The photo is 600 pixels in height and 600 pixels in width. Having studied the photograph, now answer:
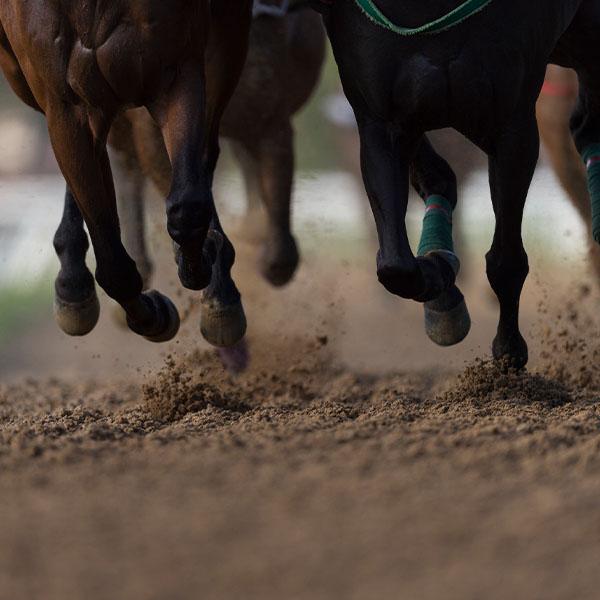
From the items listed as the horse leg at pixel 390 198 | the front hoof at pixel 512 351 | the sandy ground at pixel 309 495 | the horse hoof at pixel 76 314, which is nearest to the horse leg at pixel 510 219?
the front hoof at pixel 512 351

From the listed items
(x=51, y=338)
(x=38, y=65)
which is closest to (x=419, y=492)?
(x=38, y=65)

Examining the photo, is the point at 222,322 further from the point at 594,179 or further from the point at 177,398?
the point at 594,179

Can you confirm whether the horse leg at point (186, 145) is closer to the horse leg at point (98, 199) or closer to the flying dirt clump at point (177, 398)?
the horse leg at point (98, 199)

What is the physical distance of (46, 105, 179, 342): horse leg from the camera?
15.3 ft

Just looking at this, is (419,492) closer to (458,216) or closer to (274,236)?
(274,236)

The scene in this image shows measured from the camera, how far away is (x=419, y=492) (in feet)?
11.8

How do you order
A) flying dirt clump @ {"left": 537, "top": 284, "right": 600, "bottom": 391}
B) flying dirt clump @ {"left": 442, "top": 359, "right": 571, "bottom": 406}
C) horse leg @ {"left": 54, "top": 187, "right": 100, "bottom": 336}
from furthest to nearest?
flying dirt clump @ {"left": 537, "top": 284, "right": 600, "bottom": 391}, horse leg @ {"left": 54, "top": 187, "right": 100, "bottom": 336}, flying dirt clump @ {"left": 442, "top": 359, "right": 571, "bottom": 406}

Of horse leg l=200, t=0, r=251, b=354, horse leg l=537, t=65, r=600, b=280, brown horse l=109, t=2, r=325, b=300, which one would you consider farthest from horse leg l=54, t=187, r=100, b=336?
horse leg l=537, t=65, r=600, b=280

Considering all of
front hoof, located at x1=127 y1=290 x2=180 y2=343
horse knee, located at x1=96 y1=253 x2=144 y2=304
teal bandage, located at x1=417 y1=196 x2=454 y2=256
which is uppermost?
horse knee, located at x1=96 y1=253 x2=144 y2=304

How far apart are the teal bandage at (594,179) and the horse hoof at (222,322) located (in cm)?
134

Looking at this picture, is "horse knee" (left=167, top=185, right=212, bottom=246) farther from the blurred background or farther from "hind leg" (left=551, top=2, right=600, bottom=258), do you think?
the blurred background

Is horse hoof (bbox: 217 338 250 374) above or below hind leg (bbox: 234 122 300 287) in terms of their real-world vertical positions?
below

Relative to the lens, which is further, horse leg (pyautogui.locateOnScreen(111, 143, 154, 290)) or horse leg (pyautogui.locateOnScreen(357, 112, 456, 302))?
horse leg (pyautogui.locateOnScreen(111, 143, 154, 290))

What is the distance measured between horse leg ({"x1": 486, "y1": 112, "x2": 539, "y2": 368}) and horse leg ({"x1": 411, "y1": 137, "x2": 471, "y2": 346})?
0.45ft
